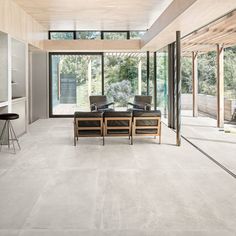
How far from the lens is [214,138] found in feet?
30.2

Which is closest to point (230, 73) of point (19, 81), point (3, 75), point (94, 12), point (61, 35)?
point (61, 35)

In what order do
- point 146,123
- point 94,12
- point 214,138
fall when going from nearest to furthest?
point 146,123, point 214,138, point 94,12

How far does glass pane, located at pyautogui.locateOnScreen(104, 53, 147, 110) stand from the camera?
14.4 metres

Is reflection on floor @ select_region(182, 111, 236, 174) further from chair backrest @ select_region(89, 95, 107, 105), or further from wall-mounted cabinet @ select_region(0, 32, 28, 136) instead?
wall-mounted cabinet @ select_region(0, 32, 28, 136)

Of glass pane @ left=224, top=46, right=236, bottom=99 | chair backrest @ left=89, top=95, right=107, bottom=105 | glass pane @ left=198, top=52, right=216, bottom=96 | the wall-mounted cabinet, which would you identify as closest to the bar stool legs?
the wall-mounted cabinet

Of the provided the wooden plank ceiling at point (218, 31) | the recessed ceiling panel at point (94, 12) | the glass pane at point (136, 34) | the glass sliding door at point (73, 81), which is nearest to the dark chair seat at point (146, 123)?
the wooden plank ceiling at point (218, 31)

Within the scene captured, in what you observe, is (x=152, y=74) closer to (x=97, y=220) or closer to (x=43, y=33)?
(x=43, y=33)

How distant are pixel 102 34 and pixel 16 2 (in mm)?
6071

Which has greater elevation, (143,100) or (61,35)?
(61,35)

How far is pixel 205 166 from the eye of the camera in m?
6.13

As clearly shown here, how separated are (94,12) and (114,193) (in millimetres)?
6176

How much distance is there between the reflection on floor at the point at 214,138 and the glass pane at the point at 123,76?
266 centimetres

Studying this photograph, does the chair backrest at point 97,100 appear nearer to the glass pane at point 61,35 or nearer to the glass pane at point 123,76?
the glass pane at point 123,76

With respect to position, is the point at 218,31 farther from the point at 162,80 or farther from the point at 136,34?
the point at 136,34
